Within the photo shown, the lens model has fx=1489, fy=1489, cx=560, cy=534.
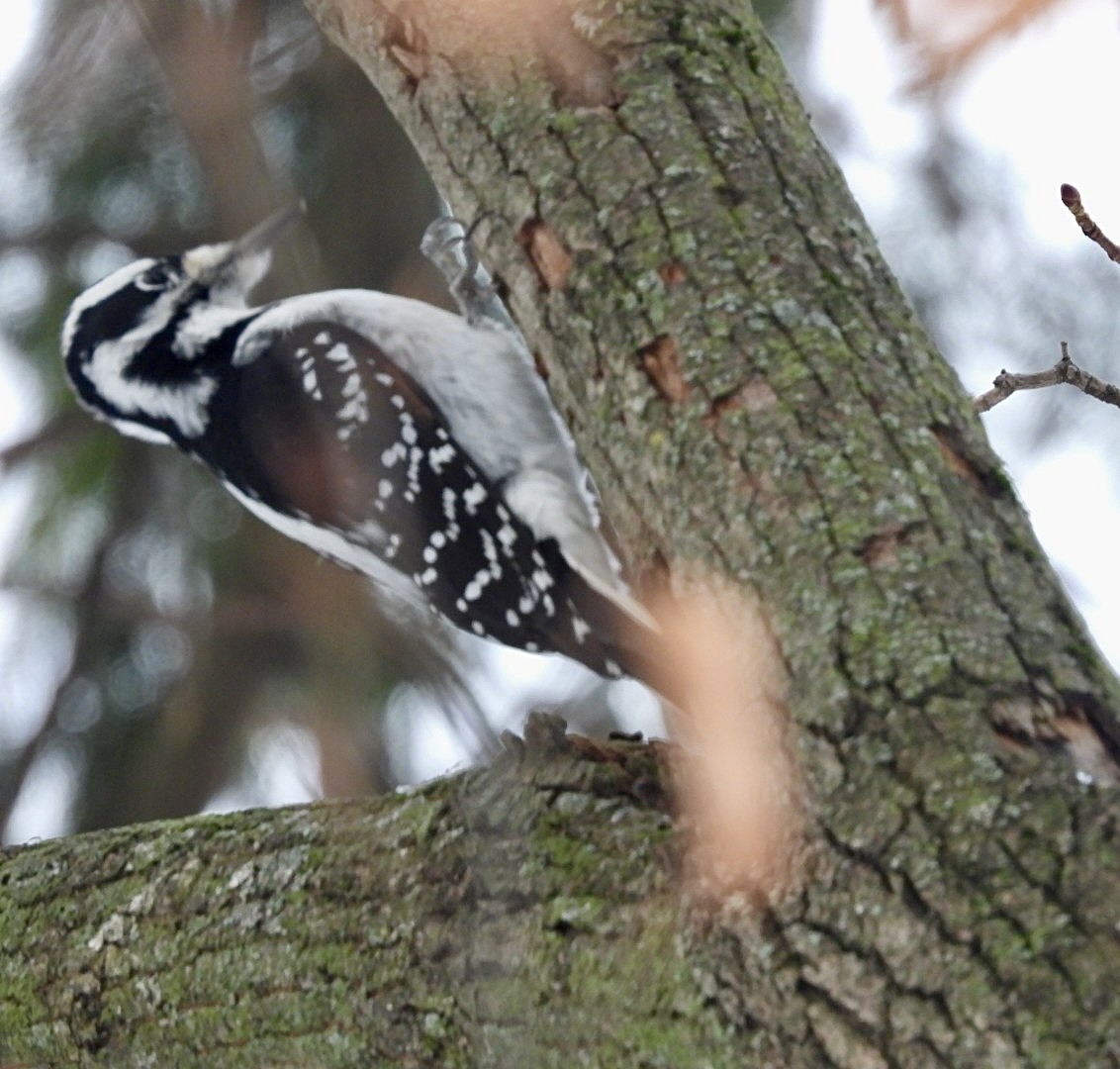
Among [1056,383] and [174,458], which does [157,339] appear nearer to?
[174,458]

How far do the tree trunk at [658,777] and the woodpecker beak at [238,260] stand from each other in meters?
0.77

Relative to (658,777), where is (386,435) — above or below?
above

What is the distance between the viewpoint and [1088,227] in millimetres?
1705

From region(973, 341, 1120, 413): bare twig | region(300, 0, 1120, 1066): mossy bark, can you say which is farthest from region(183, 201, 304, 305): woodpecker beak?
region(973, 341, 1120, 413): bare twig

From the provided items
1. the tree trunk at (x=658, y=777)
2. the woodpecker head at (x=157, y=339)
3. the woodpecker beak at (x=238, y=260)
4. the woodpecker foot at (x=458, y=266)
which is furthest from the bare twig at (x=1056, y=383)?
the woodpecker head at (x=157, y=339)

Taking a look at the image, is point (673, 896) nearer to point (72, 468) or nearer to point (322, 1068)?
point (322, 1068)

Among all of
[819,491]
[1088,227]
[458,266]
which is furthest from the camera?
[458,266]

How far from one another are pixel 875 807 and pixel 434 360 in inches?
72.2

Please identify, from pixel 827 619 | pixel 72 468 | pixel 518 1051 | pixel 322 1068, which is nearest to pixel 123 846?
pixel 322 1068

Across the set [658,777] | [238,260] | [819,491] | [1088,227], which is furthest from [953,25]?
[238,260]

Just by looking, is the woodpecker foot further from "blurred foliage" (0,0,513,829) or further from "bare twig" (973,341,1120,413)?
"bare twig" (973,341,1120,413)

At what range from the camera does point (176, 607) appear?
3105mm

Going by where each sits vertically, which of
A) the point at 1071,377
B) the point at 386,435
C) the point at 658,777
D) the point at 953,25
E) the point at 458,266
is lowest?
the point at 658,777

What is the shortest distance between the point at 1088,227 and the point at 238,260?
180cm
